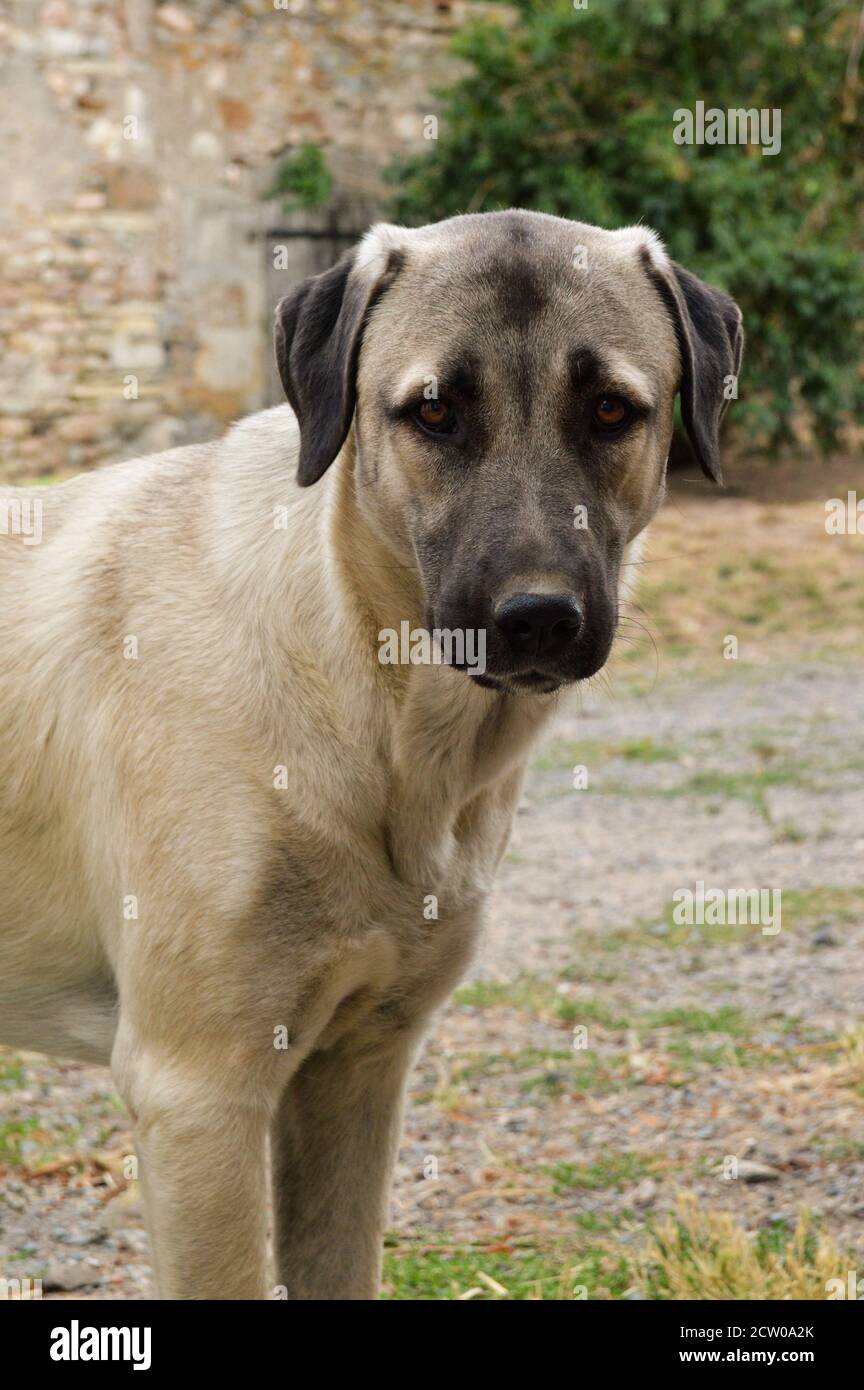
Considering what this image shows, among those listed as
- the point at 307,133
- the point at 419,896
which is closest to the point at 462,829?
the point at 419,896

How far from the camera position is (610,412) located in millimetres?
2789

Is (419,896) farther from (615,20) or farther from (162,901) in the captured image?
(615,20)

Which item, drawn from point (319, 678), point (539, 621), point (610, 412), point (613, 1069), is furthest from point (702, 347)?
point (613, 1069)

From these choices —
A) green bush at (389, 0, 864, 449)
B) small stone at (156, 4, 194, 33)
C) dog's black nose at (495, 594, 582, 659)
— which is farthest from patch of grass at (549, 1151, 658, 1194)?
small stone at (156, 4, 194, 33)

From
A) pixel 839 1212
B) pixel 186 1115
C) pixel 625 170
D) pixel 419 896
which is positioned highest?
pixel 625 170

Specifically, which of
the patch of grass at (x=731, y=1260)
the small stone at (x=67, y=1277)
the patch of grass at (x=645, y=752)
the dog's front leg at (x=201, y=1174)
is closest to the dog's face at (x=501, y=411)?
the dog's front leg at (x=201, y=1174)

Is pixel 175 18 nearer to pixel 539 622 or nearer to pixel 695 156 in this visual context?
pixel 695 156

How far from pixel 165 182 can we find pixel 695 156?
12.6ft

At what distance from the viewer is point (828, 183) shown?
12.9 meters

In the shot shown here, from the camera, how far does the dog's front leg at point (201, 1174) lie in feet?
8.73

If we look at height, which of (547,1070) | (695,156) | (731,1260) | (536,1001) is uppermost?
(695,156)

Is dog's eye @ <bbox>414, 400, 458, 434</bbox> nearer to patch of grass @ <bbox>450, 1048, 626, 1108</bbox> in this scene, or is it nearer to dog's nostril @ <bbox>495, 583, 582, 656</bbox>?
dog's nostril @ <bbox>495, 583, 582, 656</bbox>

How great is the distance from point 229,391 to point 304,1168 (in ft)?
33.4

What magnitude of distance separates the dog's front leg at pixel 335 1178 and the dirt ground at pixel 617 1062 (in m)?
0.36
